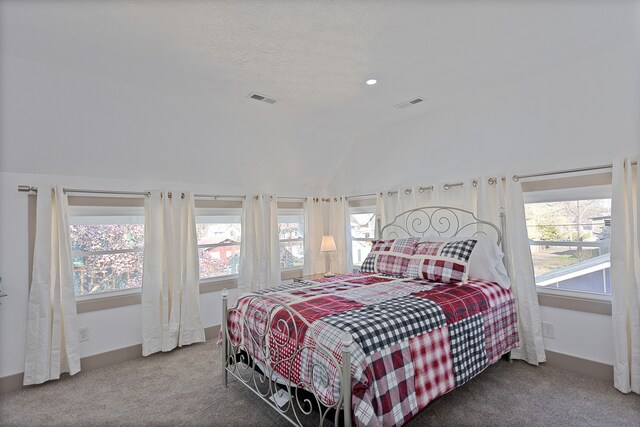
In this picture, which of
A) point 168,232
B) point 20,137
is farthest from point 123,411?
point 20,137

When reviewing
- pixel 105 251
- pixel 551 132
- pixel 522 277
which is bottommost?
pixel 522 277

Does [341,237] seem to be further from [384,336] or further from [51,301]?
[51,301]

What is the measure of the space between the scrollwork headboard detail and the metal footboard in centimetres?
207

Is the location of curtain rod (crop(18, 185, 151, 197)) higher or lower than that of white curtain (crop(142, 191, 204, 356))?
higher

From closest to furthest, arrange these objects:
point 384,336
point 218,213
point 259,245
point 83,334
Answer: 1. point 384,336
2. point 83,334
3. point 218,213
4. point 259,245

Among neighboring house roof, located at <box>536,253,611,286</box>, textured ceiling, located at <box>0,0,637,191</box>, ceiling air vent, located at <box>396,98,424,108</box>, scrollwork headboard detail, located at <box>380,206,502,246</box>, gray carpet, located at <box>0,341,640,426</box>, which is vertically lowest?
gray carpet, located at <box>0,341,640,426</box>

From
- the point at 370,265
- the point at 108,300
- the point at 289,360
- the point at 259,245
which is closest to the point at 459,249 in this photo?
the point at 370,265

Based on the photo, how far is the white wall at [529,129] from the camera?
7.89 feet

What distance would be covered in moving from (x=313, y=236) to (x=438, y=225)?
5.94 feet

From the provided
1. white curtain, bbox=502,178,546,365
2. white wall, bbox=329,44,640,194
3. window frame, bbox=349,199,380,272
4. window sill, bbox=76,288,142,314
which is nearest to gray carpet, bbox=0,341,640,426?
white curtain, bbox=502,178,546,365

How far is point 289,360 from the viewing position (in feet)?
6.11

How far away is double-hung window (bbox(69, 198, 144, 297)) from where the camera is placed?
10.0 ft

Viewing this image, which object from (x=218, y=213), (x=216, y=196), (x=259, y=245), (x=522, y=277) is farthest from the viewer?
(x=259, y=245)

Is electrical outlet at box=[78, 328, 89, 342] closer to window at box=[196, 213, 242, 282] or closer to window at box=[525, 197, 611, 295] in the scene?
window at box=[196, 213, 242, 282]
